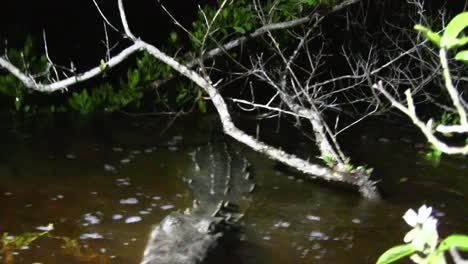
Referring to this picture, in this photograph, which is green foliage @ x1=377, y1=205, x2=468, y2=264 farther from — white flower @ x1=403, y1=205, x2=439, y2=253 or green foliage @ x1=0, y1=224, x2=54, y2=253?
green foliage @ x1=0, y1=224, x2=54, y2=253

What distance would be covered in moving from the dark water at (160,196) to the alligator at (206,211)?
0.37ft

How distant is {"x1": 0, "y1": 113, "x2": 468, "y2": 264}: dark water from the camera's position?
364cm

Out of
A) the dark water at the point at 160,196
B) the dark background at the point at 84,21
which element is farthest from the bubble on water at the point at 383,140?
Answer: the dark background at the point at 84,21

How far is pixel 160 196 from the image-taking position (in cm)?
436

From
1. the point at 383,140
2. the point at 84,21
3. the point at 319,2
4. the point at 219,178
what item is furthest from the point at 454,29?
the point at 84,21

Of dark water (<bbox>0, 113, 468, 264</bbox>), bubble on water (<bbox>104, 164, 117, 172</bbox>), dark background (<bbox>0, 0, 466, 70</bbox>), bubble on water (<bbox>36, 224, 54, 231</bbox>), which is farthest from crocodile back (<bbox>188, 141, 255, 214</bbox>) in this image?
dark background (<bbox>0, 0, 466, 70</bbox>)

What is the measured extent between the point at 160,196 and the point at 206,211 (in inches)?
20.6

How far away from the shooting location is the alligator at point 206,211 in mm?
3383

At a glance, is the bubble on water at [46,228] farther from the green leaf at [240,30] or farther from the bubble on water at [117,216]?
the green leaf at [240,30]

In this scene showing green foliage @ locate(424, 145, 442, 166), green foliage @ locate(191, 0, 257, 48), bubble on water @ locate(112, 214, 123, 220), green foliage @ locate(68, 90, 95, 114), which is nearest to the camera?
bubble on water @ locate(112, 214, 123, 220)

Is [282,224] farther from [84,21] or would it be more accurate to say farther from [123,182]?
[84,21]

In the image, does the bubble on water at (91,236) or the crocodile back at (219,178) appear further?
the crocodile back at (219,178)

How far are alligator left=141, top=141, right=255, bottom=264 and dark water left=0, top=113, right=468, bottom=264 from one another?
0.37ft

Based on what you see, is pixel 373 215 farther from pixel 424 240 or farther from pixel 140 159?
pixel 424 240
